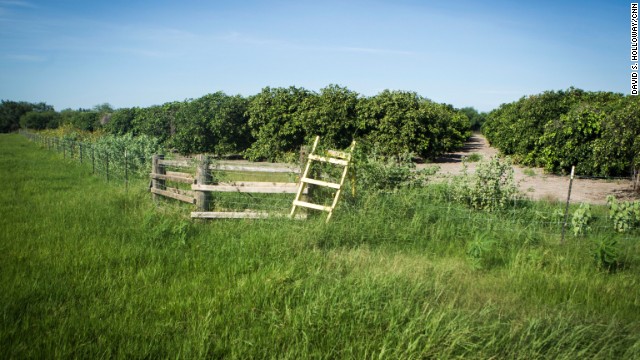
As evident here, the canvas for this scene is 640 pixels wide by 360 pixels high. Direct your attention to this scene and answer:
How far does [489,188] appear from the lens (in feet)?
29.8

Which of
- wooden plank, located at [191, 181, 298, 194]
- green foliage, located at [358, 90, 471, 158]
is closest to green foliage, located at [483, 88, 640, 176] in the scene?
green foliage, located at [358, 90, 471, 158]

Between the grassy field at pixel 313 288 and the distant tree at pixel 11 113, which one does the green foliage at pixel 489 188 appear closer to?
the grassy field at pixel 313 288

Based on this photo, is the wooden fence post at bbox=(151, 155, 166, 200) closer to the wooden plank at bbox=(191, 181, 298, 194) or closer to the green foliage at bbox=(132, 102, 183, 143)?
the wooden plank at bbox=(191, 181, 298, 194)

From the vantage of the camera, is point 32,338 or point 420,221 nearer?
point 32,338

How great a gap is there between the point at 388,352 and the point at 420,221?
14.3ft

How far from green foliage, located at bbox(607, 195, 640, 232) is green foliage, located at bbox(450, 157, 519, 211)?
1.81 m

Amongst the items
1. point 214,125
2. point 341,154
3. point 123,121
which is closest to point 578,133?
point 341,154

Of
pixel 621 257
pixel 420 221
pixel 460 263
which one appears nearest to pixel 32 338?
pixel 460 263

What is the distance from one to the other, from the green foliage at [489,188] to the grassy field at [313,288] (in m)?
0.94

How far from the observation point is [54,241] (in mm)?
6344

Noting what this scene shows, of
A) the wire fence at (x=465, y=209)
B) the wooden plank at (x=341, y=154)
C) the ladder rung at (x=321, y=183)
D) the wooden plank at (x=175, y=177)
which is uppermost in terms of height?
the wooden plank at (x=341, y=154)

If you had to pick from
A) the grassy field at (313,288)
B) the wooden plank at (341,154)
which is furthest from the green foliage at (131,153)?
the wooden plank at (341,154)

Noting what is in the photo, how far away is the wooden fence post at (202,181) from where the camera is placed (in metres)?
8.28

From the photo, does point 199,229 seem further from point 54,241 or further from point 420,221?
point 420,221
